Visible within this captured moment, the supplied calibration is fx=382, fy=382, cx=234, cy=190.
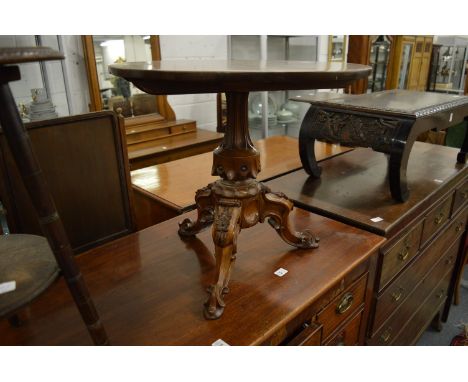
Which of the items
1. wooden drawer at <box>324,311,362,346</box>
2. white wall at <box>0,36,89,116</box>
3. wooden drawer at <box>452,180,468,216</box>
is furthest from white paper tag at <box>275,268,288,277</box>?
white wall at <box>0,36,89,116</box>

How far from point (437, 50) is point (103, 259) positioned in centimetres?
450

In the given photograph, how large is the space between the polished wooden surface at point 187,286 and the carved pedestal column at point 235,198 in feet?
0.22

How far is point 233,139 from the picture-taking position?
99cm

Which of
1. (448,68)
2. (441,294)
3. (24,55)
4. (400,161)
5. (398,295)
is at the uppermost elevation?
(24,55)

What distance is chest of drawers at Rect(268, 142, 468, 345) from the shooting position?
4.31 ft

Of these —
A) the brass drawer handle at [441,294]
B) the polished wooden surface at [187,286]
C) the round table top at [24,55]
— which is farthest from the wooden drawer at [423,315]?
the round table top at [24,55]

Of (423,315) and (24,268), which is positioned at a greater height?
(24,268)

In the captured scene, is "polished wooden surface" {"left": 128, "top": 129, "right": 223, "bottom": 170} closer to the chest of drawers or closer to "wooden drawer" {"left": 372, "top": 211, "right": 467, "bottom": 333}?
the chest of drawers

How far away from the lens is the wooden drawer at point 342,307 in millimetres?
1033

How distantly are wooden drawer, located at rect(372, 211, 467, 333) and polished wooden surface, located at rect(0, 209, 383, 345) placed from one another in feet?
1.12

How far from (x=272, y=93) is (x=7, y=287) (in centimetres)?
310

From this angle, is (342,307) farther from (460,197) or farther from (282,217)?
(460,197)

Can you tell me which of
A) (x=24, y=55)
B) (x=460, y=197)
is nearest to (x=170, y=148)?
(x=460, y=197)

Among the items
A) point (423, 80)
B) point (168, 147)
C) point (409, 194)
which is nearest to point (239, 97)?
point (409, 194)
